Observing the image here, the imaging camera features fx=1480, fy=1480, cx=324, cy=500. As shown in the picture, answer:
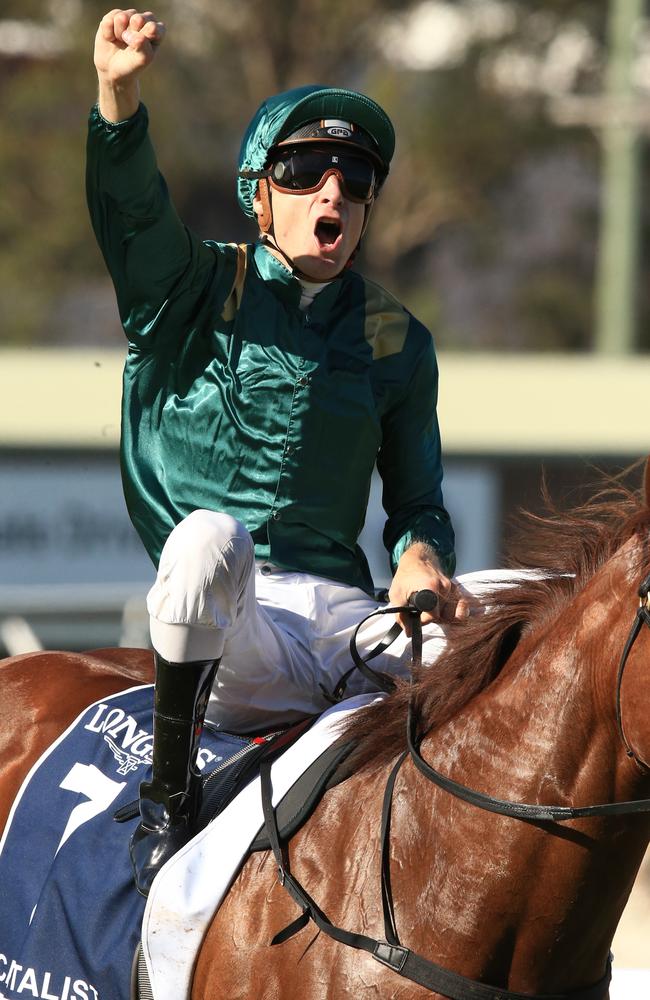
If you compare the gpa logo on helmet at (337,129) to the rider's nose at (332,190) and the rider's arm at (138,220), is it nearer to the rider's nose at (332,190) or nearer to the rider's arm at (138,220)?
the rider's nose at (332,190)

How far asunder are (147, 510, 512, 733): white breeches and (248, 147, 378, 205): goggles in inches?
30.9

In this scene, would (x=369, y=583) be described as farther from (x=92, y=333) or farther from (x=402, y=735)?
(x=92, y=333)

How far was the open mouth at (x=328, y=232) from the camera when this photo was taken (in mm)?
3041

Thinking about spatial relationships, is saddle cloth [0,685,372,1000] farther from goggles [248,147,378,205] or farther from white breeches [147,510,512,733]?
goggles [248,147,378,205]

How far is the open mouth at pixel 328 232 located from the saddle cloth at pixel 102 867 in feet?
3.09

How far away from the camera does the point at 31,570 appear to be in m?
9.06

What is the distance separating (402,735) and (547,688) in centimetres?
37

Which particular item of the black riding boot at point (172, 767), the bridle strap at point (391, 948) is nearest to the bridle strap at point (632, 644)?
the bridle strap at point (391, 948)

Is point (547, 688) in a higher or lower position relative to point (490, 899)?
higher

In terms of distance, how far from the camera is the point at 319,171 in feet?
9.96

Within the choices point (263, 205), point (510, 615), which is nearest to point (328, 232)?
point (263, 205)

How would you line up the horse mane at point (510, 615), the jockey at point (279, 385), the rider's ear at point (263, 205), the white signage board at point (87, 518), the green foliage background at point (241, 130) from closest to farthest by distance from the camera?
the horse mane at point (510, 615) → the jockey at point (279, 385) → the rider's ear at point (263, 205) → the white signage board at point (87, 518) → the green foliage background at point (241, 130)

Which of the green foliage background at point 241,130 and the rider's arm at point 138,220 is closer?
the rider's arm at point 138,220

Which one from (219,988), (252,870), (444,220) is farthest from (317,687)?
(444,220)
